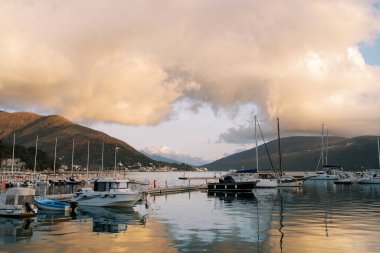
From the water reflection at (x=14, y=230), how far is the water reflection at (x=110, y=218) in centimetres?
491

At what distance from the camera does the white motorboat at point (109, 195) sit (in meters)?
43.6

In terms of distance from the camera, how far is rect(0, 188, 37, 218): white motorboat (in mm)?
33219

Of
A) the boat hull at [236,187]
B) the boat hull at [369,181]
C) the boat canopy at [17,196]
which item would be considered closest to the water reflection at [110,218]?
the boat canopy at [17,196]

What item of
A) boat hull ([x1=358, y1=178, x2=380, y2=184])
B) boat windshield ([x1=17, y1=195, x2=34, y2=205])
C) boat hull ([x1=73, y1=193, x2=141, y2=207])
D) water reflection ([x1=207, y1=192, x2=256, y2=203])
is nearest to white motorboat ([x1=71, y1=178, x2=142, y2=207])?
boat hull ([x1=73, y1=193, x2=141, y2=207])

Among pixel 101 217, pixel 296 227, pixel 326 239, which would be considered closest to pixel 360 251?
pixel 326 239

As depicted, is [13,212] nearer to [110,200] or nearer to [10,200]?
[10,200]

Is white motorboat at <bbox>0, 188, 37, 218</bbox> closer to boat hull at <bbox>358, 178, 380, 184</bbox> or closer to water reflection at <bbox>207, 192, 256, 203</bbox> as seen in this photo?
water reflection at <bbox>207, 192, 256, 203</bbox>

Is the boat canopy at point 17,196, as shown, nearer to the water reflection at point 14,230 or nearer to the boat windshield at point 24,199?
the boat windshield at point 24,199

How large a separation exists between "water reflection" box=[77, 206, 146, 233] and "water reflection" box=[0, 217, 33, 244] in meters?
4.91

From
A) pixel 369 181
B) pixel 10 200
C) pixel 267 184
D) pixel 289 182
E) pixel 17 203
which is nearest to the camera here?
pixel 17 203

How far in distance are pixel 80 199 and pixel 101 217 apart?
1086 centimetres

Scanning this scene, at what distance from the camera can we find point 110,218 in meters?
35.0

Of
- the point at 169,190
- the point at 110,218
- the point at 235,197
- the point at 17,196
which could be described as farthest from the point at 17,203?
the point at 169,190

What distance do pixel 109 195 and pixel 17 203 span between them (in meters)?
12.3
